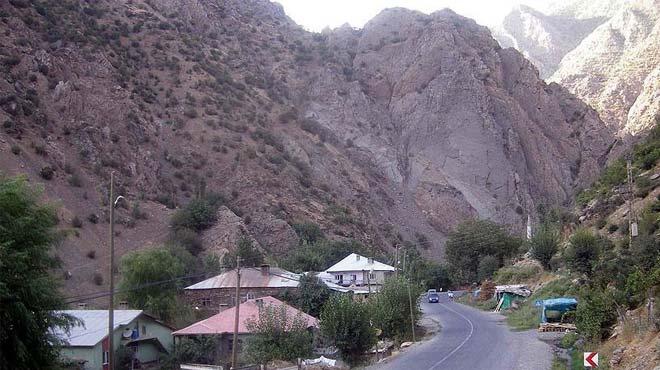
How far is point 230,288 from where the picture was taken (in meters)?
43.2

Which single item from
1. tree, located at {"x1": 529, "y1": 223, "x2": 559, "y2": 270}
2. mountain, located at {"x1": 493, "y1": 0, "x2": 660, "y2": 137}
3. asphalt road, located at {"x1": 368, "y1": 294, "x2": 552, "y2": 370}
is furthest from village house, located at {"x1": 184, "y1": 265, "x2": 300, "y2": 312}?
mountain, located at {"x1": 493, "y1": 0, "x2": 660, "y2": 137}

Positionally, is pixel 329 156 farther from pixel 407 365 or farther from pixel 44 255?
pixel 44 255

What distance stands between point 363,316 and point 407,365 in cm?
584

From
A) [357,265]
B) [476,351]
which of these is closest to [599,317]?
[476,351]

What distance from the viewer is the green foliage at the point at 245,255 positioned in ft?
160

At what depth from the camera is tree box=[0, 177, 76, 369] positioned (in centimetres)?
1853

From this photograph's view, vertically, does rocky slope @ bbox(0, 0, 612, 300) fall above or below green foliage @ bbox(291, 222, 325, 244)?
above

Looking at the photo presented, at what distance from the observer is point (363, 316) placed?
106ft

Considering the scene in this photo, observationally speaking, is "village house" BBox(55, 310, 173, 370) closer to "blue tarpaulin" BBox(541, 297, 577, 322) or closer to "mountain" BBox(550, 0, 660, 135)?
"blue tarpaulin" BBox(541, 297, 577, 322)

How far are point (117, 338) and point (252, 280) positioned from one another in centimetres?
1222

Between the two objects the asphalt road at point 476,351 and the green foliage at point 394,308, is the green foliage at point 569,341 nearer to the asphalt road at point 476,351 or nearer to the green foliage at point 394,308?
the asphalt road at point 476,351

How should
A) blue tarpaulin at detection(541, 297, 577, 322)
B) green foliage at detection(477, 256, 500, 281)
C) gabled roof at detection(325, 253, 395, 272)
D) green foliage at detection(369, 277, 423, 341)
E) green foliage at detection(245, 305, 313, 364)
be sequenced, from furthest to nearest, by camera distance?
green foliage at detection(477, 256, 500, 281)
gabled roof at detection(325, 253, 395, 272)
green foliage at detection(369, 277, 423, 341)
blue tarpaulin at detection(541, 297, 577, 322)
green foliage at detection(245, 305, 313, 364)

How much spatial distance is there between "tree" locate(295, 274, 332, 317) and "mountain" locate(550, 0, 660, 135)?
66.5 meters

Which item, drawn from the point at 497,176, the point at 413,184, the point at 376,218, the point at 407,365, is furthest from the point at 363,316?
the point at 497,176
